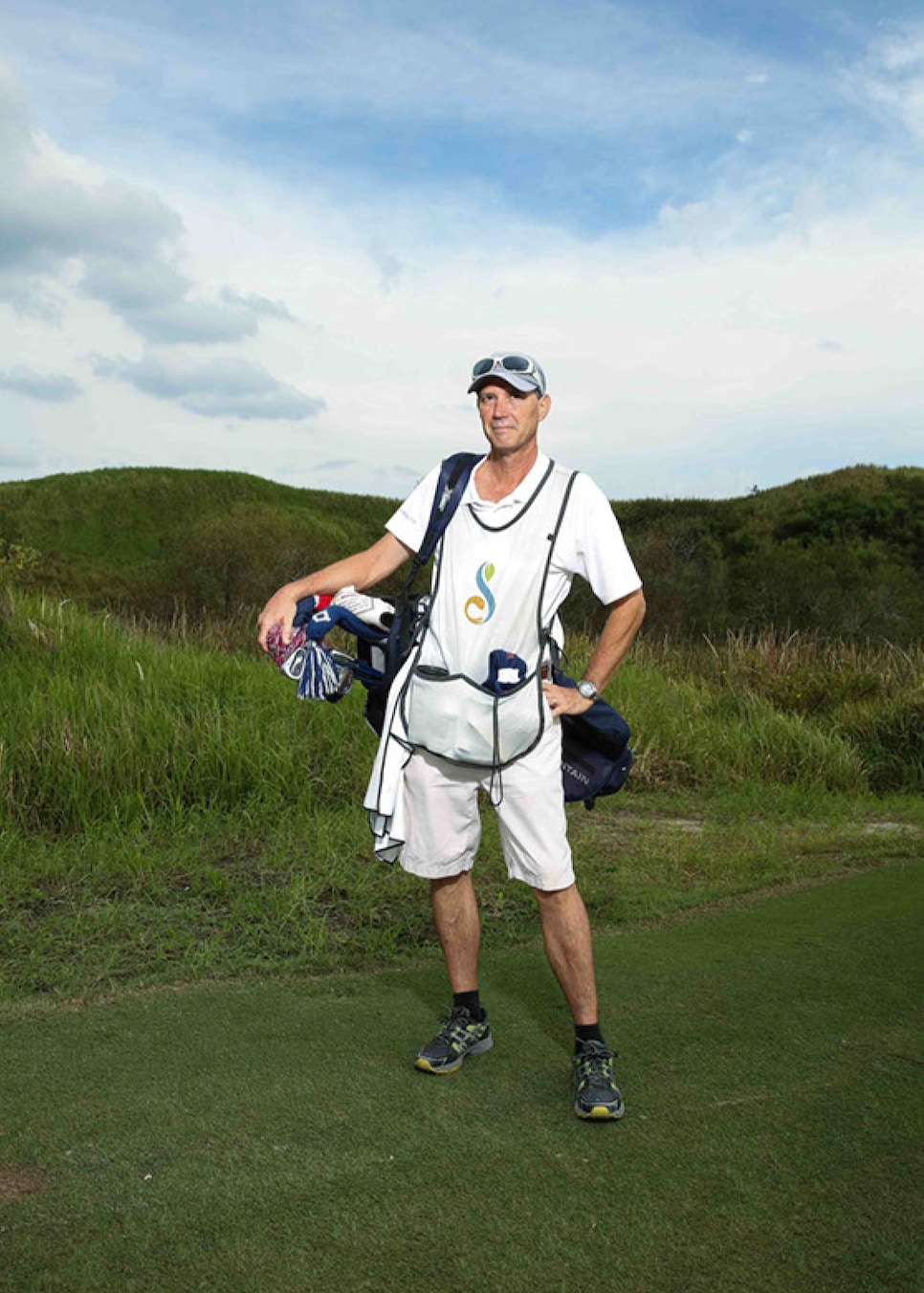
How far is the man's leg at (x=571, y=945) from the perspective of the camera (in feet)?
11.1

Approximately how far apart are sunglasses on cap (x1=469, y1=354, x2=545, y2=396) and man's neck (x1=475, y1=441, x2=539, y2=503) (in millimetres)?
184

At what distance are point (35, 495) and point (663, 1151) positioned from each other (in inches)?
1605

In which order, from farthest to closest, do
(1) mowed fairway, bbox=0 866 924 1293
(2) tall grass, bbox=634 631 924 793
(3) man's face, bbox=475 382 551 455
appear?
(2) tall grass, bbox=634 631 924 793 → (3) man's face, bbox=475 382 551 455 → (1) mowed fairway, bbox=0 866 924 1293

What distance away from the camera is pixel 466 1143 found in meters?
3.07

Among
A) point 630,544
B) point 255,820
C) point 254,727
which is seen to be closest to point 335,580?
point 255,820

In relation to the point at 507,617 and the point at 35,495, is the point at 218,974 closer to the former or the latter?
the point at 507,617

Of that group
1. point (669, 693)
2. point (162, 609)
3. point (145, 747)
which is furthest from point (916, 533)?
point (145, 747)

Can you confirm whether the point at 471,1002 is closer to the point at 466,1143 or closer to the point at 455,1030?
the point at 455,1030

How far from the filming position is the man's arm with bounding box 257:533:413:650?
131 inches

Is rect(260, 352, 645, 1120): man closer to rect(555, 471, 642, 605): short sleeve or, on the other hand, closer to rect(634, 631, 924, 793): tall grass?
rect(555, 471, 642, 605): short sleeve

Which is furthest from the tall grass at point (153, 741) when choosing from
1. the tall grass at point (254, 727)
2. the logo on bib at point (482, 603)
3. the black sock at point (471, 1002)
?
the logo on bib at point (482, 603)

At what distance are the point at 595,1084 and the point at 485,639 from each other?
47.6 inches

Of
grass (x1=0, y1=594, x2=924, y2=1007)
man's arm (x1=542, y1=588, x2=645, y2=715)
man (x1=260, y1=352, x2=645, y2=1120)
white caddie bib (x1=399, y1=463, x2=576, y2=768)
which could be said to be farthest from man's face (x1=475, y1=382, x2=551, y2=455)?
grass (x1=0, y1=594, x2=924, y2=1007)

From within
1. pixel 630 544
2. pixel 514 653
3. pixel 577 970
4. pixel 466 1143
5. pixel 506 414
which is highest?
pixel 630 544
